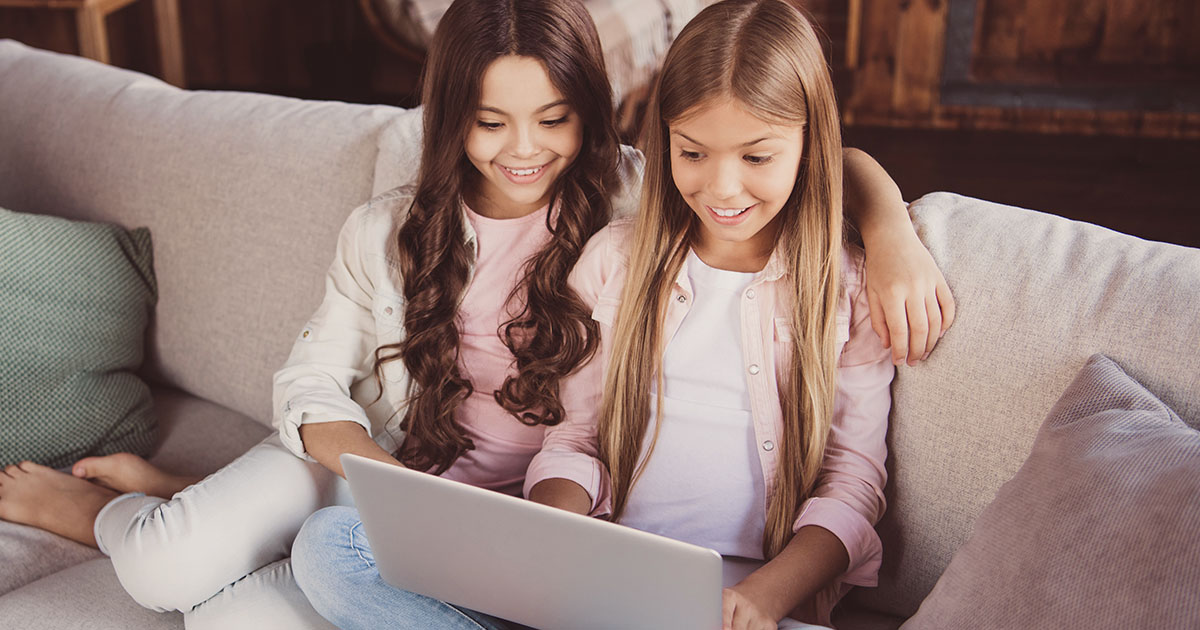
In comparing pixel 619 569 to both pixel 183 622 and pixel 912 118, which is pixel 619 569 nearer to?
pixel 183 622

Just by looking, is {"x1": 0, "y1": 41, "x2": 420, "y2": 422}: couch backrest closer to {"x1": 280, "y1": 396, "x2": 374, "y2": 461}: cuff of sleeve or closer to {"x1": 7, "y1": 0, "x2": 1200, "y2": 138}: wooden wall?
{"x1": 280, "y1": 396, "x2": 374, "y2": 461}: cuff of sleeve

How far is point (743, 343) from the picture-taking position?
1235 millimetres

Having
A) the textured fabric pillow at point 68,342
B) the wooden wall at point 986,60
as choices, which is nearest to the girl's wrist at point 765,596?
the textured fabric pillow at point 68,342

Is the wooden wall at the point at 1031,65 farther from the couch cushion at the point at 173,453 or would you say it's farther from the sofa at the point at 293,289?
the couch cushion at the point at 173,453

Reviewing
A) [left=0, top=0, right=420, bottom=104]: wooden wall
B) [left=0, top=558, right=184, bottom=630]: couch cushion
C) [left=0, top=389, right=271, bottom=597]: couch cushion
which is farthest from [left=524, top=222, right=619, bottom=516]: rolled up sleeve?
[left=0, top=0, right=420, bottom=104]: wooden wall

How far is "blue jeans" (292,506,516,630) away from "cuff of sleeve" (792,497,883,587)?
14.7 inches

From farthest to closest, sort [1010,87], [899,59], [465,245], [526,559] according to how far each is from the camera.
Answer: [899,59]
[1010,87]
[465,245]
[526,559]

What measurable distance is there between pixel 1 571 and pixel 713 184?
111cm

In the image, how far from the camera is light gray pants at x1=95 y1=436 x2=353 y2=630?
126 centimetres

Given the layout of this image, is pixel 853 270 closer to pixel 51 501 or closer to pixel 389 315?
pixel 389 315

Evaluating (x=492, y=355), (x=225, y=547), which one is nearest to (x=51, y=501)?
(x=225, y=547)

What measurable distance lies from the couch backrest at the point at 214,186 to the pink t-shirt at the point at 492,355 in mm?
210

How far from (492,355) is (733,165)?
493mm

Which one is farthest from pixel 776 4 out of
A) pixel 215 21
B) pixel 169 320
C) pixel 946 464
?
pixel 215 21
